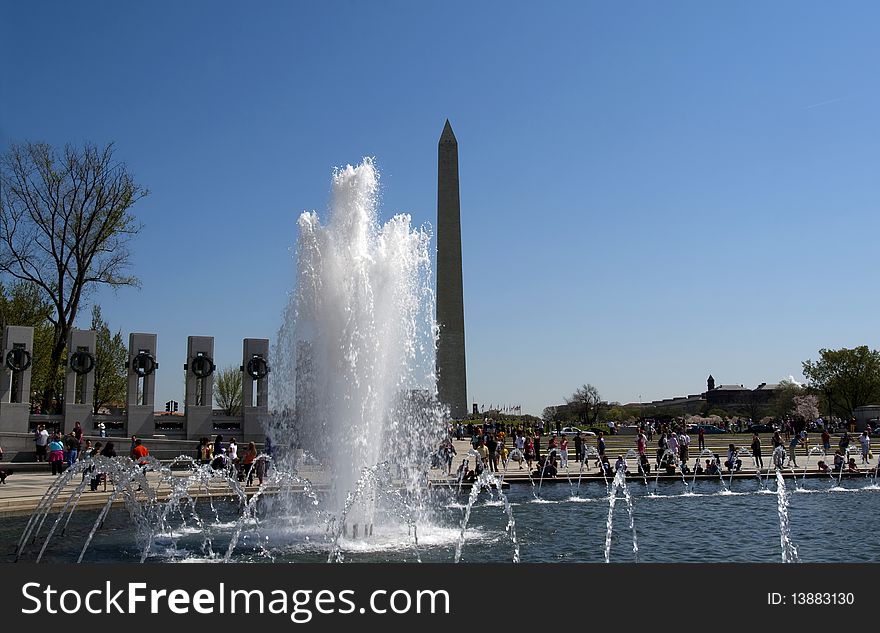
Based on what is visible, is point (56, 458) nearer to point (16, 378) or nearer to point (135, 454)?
point (135, 454)

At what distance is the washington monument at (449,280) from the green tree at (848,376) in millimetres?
52752

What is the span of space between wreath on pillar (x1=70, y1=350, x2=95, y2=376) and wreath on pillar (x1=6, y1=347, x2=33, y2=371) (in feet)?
4.72

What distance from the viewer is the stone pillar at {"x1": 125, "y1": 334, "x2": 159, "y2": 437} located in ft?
93.7

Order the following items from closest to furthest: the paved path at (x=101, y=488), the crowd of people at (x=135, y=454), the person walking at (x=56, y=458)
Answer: the paved path at (x=101, y=488) < the crowd of people at (x=135, y=454) < the person walking at (x=56, y=458)

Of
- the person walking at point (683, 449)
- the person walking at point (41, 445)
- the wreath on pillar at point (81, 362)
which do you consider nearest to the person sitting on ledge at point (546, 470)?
the person walking at point (683, 449)

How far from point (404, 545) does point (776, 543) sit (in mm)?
5983

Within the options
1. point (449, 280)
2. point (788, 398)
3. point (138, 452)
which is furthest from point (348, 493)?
point (788, 398)

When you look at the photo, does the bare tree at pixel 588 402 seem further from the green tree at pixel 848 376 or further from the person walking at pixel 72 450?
the person walking at pixel 72 450

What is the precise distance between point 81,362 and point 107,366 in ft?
59.5

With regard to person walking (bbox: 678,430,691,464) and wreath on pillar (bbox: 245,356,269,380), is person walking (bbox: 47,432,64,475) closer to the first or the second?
wreath on pillar (bbox: 245,356,269,380)

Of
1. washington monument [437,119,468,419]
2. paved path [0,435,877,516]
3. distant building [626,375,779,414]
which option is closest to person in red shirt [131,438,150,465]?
paved path [0,435,877,516]

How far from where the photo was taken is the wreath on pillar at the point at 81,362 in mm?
28234
